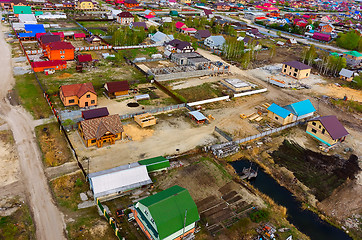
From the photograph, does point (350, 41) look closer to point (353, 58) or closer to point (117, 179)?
point (353, 58)

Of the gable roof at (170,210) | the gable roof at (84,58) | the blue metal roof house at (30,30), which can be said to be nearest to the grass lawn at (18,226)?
the gable roof at (170,210)

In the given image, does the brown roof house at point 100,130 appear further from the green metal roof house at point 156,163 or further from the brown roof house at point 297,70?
the brown roof house at point 297,70

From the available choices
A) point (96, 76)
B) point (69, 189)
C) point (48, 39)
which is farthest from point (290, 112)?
point (48, 39)

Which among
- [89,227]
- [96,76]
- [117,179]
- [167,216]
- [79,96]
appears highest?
[79,96]

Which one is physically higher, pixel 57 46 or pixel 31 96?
pixel 57 46

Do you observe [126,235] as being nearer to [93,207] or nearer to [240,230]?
[93,207]

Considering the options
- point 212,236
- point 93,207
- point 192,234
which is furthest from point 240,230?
point 93,207

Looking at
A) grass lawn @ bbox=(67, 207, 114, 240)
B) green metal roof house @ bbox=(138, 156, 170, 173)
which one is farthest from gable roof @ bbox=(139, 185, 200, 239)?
green metal roof house @ bbox=(138, 156, 170, 173)

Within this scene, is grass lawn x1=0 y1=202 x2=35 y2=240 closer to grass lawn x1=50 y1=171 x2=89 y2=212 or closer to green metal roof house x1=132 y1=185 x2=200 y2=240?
grass lawn x1=50 y1=171 x2=89 y2=212
